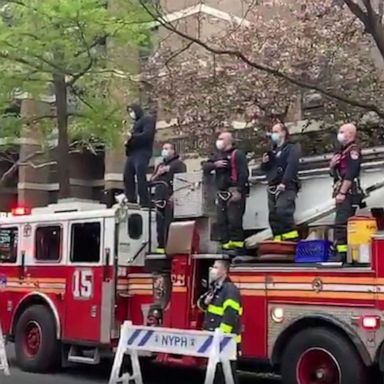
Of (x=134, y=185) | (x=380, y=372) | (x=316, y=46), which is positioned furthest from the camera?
(x=316, y=46)

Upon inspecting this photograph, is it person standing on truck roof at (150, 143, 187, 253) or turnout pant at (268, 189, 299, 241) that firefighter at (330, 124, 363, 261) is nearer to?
turnout pant at (268, 189, 299, 241)

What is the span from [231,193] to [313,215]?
107 cm

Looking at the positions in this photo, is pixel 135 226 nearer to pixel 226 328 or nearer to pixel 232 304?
pixel 232 304

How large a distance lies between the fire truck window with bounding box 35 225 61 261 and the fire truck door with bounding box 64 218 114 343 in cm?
31

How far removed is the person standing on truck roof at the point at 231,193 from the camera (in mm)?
10664

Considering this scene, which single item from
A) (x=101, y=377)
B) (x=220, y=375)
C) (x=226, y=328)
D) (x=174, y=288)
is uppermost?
(x=174, y=288)

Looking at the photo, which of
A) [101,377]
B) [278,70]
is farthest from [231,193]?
[278,70]

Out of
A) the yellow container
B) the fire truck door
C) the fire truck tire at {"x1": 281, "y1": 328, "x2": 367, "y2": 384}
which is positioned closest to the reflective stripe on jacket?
the fire truck tire at {"x1": 281, "y1": 328, "x2": 367, "y2": 384}

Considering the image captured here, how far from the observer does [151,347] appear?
950 cm

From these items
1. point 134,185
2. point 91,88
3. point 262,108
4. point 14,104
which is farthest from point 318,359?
point 14,104

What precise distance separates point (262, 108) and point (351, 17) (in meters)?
2.69

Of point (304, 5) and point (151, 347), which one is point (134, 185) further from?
point (304, 5)

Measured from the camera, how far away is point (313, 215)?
10.5 m

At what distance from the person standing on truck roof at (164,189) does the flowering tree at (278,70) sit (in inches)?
232
